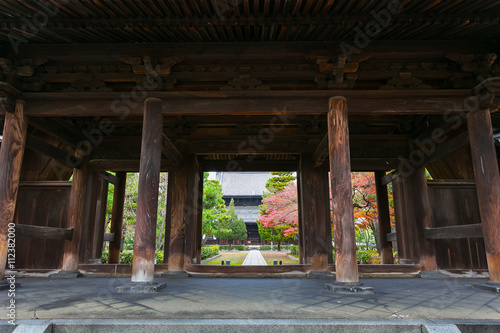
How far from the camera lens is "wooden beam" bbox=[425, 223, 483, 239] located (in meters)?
5.32

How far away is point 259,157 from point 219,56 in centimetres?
431


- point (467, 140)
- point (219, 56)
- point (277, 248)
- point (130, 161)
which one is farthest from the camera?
point (277, 248)

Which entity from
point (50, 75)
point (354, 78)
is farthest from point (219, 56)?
point (50, 75)

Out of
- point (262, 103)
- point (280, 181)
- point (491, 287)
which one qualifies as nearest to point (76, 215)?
point (262, 103)

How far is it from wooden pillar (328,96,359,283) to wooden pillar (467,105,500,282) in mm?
2121

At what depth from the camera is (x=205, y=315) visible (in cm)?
297

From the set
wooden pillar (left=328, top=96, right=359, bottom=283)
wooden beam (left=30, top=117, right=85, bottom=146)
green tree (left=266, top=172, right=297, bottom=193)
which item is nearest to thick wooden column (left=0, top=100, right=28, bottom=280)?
wooden beam (left=30, top=117, right=85, bottom=146)

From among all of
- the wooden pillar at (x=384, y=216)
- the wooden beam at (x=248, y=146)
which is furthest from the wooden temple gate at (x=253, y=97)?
the wooden pillar at (x=384, y=216)

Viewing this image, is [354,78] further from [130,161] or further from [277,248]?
[277,248]

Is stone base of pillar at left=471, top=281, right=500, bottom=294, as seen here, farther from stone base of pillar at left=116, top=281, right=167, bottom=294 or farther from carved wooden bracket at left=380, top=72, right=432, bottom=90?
stone base of pillar at left=116, top=281, right=167, bottom=294

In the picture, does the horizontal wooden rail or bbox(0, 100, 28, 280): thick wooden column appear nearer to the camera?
bbox(0, 100, 28, 280): thick wooden column

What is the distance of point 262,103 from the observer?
17.0 feet

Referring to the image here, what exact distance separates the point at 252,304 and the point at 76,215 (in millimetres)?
5444

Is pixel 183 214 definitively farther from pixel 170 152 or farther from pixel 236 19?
pixel 236 19
